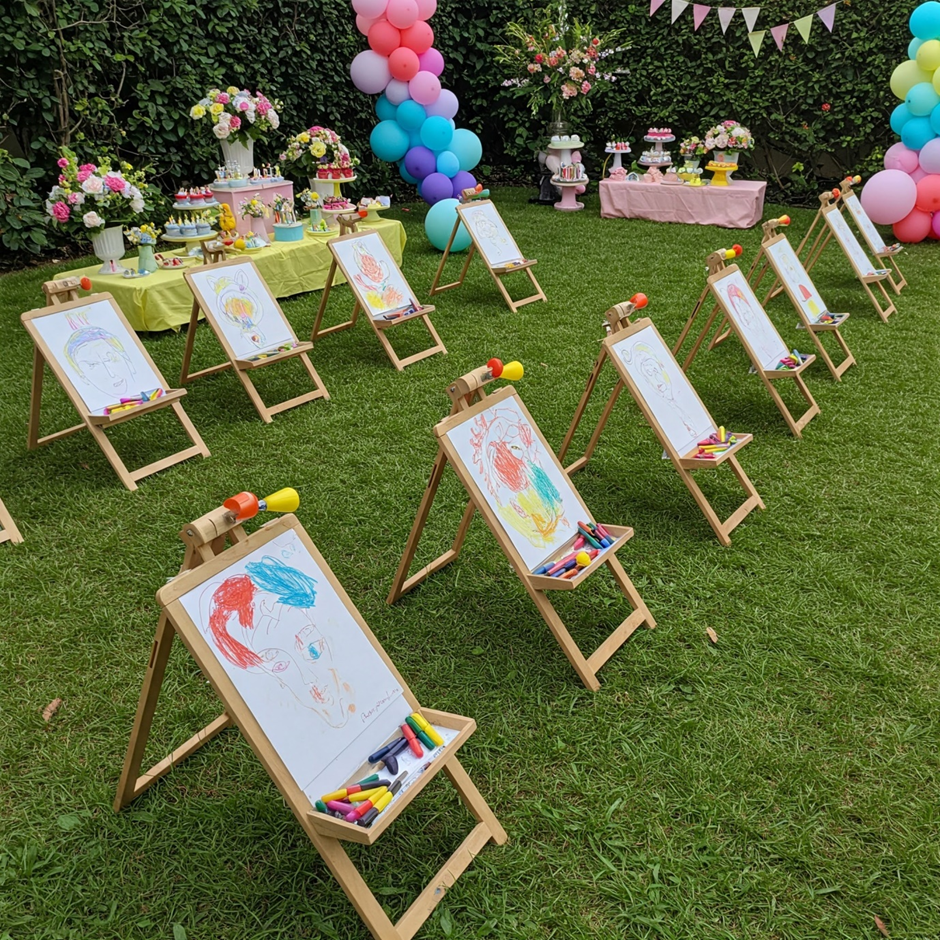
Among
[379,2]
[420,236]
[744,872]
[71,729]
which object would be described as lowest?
[744,872]

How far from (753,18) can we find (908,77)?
2128mm

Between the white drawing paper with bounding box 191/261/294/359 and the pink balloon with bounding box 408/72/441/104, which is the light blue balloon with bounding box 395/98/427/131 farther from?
the white drawing paper with bounding box 191/261/294/359

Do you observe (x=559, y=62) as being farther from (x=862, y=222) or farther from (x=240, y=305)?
(x=240, y=305)

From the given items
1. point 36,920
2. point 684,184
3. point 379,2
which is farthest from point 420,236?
point 36,920

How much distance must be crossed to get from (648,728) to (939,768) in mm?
829

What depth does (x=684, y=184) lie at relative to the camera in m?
9.14

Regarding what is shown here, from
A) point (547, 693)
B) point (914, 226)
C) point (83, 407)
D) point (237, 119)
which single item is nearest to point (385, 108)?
point (237, 119)

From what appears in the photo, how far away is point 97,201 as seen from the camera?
18.3ft

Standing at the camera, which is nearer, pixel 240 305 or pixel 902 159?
pixel 240 305

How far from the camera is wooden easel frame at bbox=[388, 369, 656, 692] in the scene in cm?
267

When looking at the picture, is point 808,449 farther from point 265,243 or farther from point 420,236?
point 420,236

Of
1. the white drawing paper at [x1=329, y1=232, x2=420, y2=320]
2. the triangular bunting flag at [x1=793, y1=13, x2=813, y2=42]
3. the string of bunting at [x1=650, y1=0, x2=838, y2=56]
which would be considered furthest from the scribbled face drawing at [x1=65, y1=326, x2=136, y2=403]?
the triangular bunting flag at [x1=793, y1=13, x2=813, y2=42]

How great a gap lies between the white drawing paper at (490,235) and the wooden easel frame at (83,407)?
2930 millimetres

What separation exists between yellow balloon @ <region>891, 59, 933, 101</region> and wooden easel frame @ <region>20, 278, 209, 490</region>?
7.21 meters
